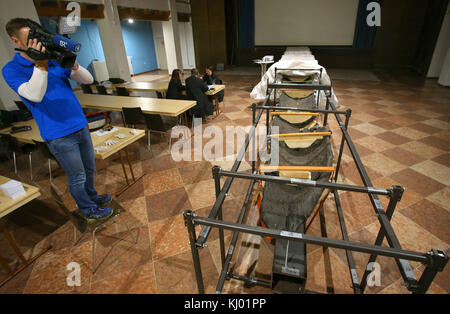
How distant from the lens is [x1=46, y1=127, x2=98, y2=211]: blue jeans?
1.89m

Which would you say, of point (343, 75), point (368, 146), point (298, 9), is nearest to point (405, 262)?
point (368, 146)

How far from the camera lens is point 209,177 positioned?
10.3ft

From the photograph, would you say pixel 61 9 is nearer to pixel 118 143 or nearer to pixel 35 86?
pixel 118 143

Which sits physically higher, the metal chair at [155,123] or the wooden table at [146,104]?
the wooden table at [146,104]

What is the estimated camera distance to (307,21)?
29.6ft

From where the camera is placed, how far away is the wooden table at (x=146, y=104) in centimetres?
365

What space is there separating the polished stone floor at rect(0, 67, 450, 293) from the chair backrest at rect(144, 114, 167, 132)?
39cm

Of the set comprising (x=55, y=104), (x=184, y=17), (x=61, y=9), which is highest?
(x=184, y=17)

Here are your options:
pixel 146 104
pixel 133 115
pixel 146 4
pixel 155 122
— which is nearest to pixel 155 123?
pixel 155 122

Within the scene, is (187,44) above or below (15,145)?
above

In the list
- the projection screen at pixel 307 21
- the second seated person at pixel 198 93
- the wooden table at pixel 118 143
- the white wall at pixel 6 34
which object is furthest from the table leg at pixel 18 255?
the projection screen at pixel 307 21

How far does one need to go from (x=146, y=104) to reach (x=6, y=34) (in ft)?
11.5

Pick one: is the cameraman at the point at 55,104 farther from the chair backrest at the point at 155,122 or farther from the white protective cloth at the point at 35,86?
the chair backrest at the point at 155,122
